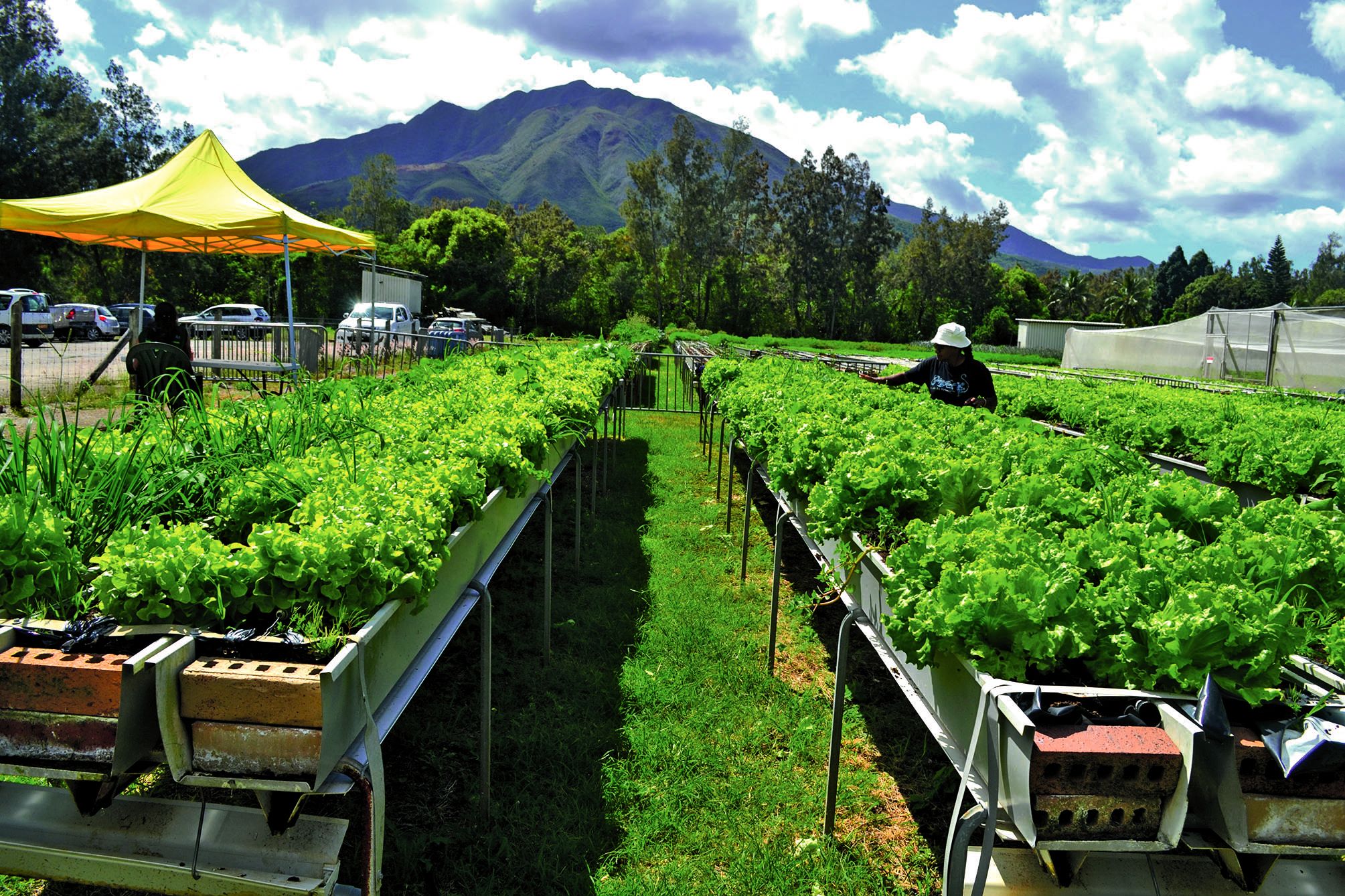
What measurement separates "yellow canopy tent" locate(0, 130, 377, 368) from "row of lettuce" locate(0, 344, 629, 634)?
7.07 metres

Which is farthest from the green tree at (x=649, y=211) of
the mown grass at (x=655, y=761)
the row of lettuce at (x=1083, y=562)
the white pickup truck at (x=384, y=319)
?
the row of lettuce at (x=1083, y=562)

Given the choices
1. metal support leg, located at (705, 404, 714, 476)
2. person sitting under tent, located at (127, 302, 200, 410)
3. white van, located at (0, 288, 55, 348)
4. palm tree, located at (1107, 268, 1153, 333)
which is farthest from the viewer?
palm tree, located at (1107, 268, 1153, 333)

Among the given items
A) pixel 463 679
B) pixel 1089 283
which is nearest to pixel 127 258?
pixel 463 679

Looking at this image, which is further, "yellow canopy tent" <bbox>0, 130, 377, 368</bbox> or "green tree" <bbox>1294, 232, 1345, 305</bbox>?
"green tree" <bbox>1294, 232, 1345, 305</bbox>

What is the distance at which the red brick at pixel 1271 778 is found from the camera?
168 centimetres

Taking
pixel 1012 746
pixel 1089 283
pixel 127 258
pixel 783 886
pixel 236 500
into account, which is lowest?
pixel 783 886

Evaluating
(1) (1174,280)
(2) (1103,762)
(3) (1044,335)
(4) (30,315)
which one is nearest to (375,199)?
(4) (30,315)

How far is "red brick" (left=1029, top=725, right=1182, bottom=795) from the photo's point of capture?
1673 mm

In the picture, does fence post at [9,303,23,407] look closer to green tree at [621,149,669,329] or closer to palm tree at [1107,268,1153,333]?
green tree at [621,149,669,329]

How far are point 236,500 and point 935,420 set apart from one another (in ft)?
12.5

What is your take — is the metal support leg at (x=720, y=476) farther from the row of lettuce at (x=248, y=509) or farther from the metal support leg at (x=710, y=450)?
the row of lettuce at (x=248, y=509)

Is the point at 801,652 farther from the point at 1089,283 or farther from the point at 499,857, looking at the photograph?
the point at 1089,283

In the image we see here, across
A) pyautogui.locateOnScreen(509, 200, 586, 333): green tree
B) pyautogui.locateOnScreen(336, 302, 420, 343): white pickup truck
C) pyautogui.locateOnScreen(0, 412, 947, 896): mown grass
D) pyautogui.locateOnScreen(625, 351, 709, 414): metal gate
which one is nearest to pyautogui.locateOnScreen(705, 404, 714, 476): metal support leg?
pyautogui.locateOnScreen(625, 351, 709, 414): metal gate

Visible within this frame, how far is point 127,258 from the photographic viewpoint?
41.3m
